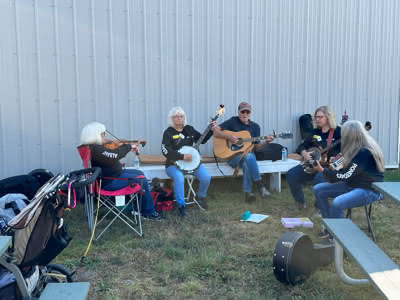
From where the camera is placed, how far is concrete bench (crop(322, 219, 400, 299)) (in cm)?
218

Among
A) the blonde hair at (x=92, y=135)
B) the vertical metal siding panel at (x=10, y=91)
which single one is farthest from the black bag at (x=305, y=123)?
the vertical metal siding panel at (x=10, y=91)

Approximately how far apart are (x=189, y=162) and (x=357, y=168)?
2002mm

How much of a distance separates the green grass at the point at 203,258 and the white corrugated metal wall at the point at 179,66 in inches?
51.0

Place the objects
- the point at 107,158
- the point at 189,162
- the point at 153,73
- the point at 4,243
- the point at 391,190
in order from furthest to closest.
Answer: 1. the point at 153,73
2. the point at 189,162
3. the point at 107,158
4. the point at 391,190
5. the point at 4,243

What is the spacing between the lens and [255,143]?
5445 millimetres

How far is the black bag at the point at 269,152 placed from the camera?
5.68 meters

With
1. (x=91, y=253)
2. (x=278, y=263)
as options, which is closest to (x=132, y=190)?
(x=91, y=253)

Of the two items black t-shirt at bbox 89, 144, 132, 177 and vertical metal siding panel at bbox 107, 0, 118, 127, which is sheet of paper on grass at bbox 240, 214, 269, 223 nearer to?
black t-shirt at bbox 89, 144, 132, 177

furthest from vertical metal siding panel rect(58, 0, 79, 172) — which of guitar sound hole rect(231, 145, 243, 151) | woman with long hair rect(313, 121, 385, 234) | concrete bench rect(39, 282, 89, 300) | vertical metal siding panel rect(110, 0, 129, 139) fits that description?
concrete bench rect(39, 282, 89, 300)

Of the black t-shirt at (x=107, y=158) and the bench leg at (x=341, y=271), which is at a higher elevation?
the black t-shirt at (x=107, y=158)

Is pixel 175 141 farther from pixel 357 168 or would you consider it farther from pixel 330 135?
pixel 357 168

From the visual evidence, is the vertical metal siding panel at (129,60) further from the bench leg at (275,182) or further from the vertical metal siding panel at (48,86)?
the bench leg at (275,182)

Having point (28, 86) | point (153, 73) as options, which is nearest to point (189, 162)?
point (153, 73)

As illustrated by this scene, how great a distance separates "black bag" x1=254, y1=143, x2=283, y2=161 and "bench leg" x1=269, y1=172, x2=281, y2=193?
224 mm
